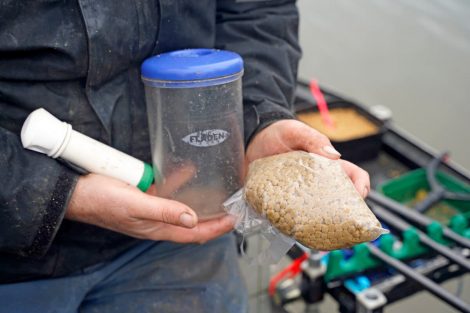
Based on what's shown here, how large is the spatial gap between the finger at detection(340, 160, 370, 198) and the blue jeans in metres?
0.27

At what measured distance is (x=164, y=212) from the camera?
69 centimetres

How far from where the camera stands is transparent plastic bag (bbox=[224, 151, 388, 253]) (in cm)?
65

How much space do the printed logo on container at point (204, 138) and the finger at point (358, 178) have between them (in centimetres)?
19

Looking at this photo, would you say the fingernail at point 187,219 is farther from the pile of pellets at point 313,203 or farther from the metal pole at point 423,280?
the metal pole at point 423,280

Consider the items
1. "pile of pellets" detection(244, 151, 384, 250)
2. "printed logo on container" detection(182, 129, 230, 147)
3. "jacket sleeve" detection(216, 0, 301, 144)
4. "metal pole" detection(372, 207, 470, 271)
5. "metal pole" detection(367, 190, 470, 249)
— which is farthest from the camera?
"metal pole" detection(367, 190, 470, 249)

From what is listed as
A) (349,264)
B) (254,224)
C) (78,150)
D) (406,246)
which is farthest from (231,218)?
(406,246)

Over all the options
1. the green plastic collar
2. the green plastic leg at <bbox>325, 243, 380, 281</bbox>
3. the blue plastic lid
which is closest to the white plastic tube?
the green plastic collar

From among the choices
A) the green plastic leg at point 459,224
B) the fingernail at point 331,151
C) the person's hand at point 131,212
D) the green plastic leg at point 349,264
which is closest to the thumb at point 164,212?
the person's hand at point 131,212

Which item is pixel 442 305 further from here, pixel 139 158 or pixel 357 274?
pixel 139 158

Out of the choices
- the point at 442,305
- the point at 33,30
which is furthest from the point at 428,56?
the point at 33,30

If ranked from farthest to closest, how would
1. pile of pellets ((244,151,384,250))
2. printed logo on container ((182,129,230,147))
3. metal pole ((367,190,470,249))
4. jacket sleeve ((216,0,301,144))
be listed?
metal pole ((367,190,470,249)) → jacket sleeve ((216,0,301,144)) → printed logo on container ((182,129,230,147)) → pile of pellets ((244,151,384,250))

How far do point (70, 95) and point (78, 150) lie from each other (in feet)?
0.28

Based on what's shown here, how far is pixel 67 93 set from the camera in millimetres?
759

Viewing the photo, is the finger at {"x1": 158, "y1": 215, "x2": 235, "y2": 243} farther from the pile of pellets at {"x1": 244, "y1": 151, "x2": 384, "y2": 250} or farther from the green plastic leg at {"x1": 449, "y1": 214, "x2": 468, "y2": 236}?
the green plastic leg at {"x1": 449, "y1": 214, "x2": 468, "y2": 236}
